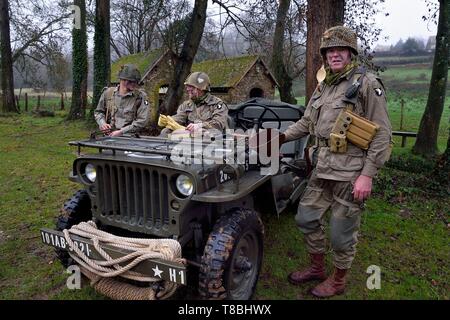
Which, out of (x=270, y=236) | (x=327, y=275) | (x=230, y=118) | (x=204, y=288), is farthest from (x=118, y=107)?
(x=327, y=275)

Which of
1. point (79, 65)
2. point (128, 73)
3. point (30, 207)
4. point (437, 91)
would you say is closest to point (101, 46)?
point (79, 65)

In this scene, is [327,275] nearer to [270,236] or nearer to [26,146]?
[270,236]

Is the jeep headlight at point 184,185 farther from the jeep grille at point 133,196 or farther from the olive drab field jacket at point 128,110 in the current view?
the olive drab field jacket at point 128,110

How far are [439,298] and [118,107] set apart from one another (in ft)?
14.0

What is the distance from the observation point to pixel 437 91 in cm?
957

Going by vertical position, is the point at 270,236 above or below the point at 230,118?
below

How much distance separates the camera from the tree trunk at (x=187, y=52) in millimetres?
11344

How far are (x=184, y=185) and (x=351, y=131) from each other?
1.47m

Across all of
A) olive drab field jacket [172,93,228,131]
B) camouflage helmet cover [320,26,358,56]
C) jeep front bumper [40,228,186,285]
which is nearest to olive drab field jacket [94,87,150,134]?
olive drab field jacket [172,93,228,131]

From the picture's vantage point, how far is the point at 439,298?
A: 11.8 ft

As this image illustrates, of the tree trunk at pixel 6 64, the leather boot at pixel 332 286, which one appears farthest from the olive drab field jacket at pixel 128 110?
the tree trunk at pixel 6 64

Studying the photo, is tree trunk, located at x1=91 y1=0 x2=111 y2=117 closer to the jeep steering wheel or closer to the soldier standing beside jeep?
the jeep steering wheel

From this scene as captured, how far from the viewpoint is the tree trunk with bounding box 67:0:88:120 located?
1728cm

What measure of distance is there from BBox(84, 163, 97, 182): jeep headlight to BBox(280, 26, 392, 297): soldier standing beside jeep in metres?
2.00
